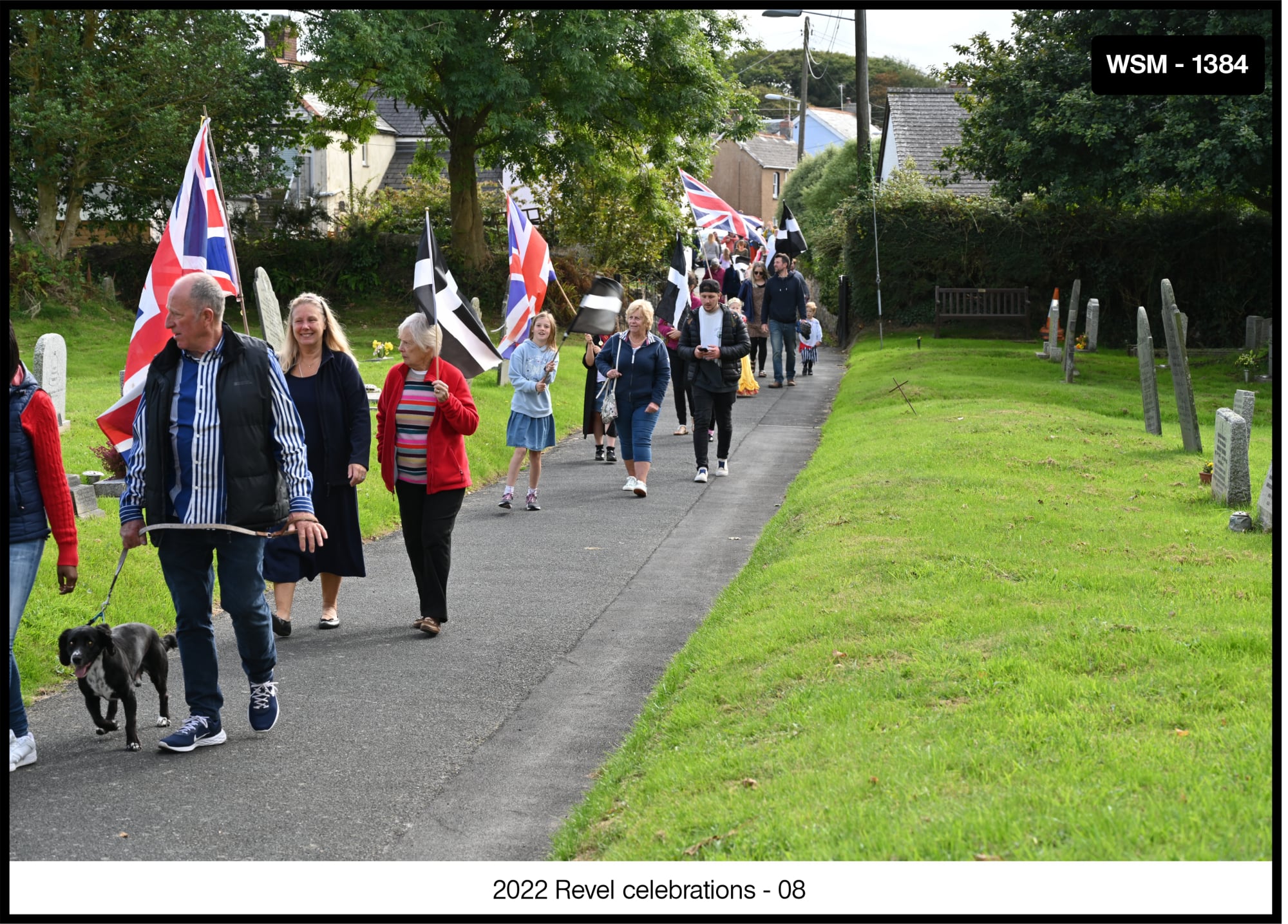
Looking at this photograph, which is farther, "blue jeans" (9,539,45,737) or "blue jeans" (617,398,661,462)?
"blue jeans" (617,398,661,462)

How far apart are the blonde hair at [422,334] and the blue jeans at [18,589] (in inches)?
114

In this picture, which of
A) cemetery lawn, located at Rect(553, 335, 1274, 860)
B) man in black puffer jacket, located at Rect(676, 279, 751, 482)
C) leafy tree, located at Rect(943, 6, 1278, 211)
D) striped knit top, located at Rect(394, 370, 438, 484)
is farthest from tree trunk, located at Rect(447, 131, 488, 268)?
striped knit top, located at Rect(394, 370, 438, 484)

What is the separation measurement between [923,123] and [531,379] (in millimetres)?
33469

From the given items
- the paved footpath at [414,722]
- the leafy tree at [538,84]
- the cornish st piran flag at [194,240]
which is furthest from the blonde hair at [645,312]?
the leafy tree at [538,84]

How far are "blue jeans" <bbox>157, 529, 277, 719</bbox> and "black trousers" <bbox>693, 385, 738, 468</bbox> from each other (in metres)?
8.37

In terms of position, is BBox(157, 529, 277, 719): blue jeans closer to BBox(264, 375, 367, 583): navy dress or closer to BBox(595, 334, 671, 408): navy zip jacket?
BBox(264, 375, 367, 583): navy dress

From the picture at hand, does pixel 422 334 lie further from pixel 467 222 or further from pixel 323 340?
pixel 467 222

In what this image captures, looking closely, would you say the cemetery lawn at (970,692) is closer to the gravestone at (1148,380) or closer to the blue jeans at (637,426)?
the blue jeans at (637,426)

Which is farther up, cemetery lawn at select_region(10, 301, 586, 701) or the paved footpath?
cemetery lawn at select_region(10, 301, 586, 701)

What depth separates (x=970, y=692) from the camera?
5.71 m

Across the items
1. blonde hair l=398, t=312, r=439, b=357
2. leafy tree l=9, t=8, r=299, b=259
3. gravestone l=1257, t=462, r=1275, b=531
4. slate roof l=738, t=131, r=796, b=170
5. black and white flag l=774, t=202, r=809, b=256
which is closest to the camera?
blonde hair l=398, t=312, r=439, b=357

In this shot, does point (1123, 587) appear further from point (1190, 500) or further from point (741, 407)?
point (741, 407)

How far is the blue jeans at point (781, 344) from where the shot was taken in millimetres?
22922

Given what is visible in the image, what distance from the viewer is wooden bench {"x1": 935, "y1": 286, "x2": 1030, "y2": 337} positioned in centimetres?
3056
